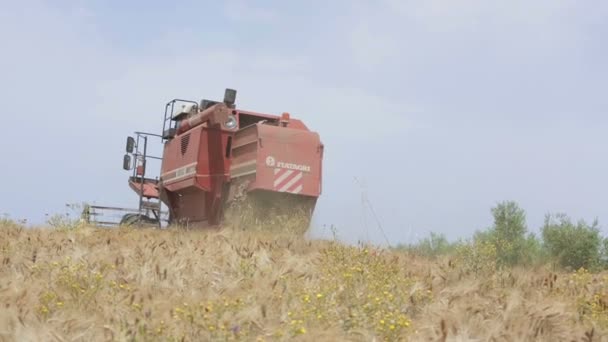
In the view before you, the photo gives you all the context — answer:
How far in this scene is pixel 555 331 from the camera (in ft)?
15.6

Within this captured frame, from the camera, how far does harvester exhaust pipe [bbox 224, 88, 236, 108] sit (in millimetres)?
14656

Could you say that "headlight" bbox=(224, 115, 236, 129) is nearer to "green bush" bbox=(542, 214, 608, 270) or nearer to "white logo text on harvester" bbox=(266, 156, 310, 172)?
"white logo text on harvester" bbox=(266, 156, 310, 172)

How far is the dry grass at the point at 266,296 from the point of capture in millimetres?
4293

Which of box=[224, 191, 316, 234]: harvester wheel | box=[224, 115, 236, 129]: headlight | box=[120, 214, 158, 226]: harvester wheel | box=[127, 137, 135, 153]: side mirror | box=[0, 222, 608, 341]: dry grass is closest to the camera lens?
box=[0, 222, 608, 341]: dry grass

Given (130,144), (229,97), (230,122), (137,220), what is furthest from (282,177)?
(130,144)

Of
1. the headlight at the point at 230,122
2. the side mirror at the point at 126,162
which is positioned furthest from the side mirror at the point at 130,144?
the headlight at the point at 230,122

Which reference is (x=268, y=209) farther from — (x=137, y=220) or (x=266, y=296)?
(x=266, y=296)

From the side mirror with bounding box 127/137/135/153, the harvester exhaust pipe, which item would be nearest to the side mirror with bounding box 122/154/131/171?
the side mirror with bounding box 127/137/135/153

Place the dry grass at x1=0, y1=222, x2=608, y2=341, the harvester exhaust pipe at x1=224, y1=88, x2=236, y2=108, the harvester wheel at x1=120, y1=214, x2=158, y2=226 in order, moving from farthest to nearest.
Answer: the harvester wheel at x1=120, y1=214, x2=158, y2=226
the harvester exhaust pipe at x1=224, y1=88, x2=236, y2=108
the dry grass at x1=0, y1=222, x2=608, y2=341

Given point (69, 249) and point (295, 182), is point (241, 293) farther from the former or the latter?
point (295, 182)

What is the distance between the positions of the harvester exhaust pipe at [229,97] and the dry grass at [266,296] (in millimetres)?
6733

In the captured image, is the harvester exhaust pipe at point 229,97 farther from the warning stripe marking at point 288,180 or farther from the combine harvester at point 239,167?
the warning stripe marking at point 288,180

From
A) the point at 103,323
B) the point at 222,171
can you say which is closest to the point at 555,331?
the point at 103,323

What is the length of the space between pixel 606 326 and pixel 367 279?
1872 mm
